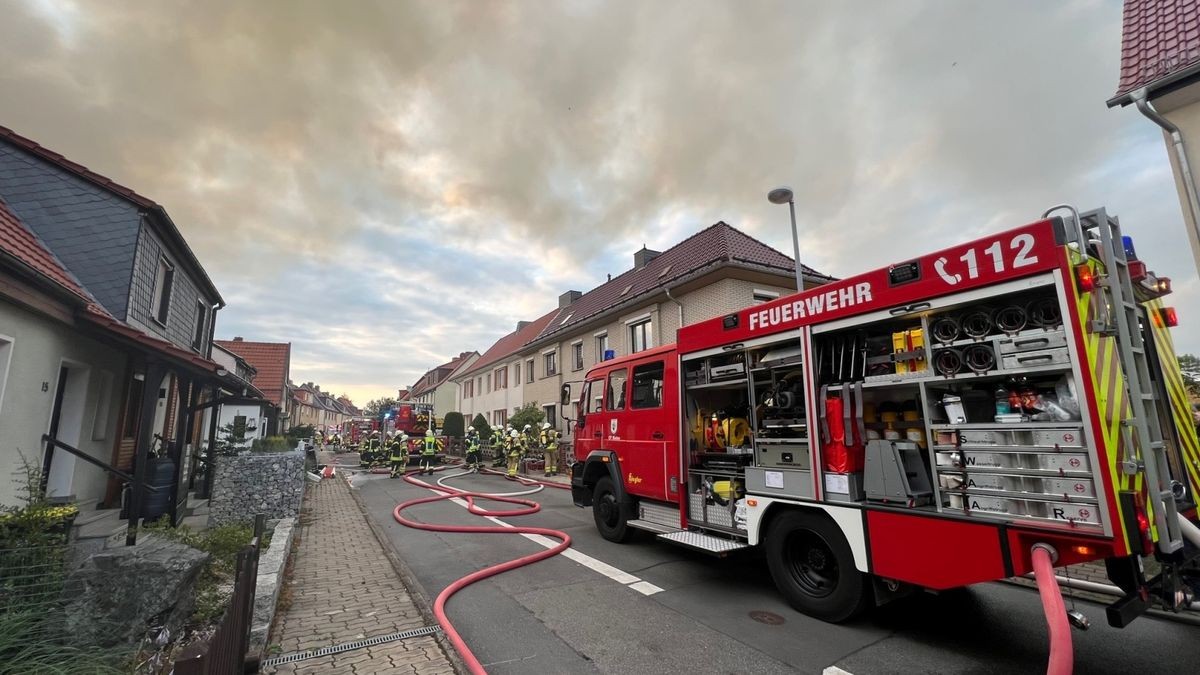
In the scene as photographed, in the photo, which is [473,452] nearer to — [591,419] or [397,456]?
[397,456]

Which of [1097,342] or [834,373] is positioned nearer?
[1097,342]

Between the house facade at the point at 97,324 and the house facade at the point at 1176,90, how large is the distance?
45.3 ft

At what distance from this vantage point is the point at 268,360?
3186cm

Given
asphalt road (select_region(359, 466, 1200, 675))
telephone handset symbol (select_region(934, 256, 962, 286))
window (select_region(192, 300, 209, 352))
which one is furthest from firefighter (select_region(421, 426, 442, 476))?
telephone handset symbol (select_region(934, 256, 962, 286))

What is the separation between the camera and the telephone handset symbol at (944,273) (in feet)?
12.3

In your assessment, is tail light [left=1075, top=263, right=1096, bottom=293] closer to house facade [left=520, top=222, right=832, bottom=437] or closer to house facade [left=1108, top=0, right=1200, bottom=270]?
house facade [left=1108, top=0, right=1200, bottom=270]

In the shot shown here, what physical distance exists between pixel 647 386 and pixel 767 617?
10.5 feet

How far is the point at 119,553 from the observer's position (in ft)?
13.7

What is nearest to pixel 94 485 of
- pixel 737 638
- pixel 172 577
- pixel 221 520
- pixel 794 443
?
pixel 221 520

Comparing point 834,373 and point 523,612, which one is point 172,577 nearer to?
point 523,612

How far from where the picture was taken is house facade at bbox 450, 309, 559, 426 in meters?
28.3

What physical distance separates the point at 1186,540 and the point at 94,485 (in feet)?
41.1

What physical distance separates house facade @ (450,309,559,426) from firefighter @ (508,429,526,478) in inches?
356

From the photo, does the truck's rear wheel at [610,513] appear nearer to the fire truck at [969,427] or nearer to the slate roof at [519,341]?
the fire truck at [969,427]
